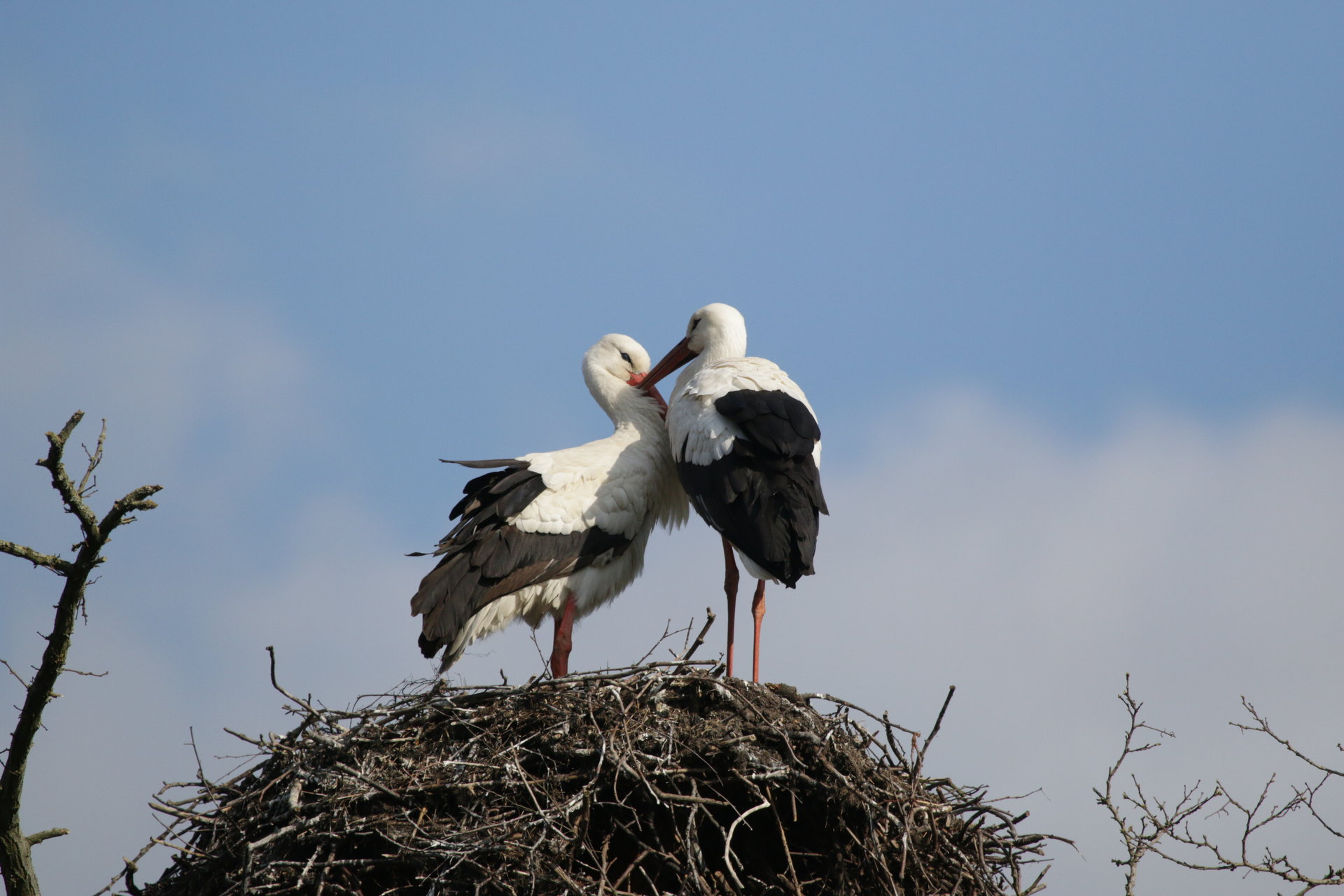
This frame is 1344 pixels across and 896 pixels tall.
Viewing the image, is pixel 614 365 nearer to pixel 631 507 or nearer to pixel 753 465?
pixel 631 507

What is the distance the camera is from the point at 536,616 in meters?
6.47

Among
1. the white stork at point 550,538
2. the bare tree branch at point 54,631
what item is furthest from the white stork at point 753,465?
the bare tree branch at point 54,631

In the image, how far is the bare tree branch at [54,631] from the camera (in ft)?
12.6

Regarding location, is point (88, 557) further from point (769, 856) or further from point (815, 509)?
point (815, 509)

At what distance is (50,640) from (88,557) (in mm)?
306

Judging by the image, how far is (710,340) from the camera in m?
7.18

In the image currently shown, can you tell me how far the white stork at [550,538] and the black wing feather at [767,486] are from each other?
548mm

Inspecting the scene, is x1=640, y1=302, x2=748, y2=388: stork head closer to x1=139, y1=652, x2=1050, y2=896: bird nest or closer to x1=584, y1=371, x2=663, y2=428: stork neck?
x1=584, y1=371, x2=663, y2=428: stork neck

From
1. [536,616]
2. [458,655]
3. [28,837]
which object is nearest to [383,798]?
[28,837]

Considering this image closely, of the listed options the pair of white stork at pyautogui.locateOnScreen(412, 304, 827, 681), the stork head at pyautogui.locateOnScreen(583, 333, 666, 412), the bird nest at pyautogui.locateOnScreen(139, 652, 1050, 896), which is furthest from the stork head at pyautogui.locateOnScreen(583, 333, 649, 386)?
the bird nest at pyautogui.locateOnScreen(139, 652, 1050, 896)

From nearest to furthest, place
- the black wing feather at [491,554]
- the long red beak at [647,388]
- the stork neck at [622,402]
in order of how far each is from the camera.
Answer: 1. the black wing feather at [491,554]
2. the stork neck at [622,402]
3. the long red beak at [647,388]

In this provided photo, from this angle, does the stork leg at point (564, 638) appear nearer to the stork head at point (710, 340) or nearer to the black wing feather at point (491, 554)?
the black wing feather at point (491, 554)

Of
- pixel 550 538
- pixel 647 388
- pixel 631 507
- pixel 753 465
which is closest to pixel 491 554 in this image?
pixel 550 538

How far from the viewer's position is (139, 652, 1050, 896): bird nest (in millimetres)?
4016
